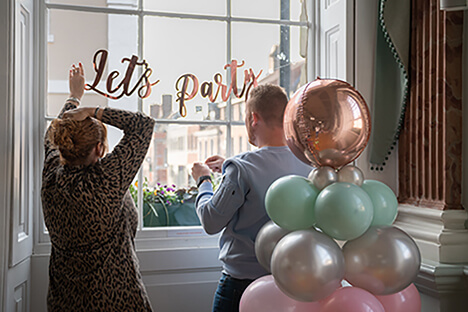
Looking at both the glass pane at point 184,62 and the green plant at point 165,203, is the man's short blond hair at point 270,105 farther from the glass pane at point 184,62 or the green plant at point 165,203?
the green plant at point 165,203

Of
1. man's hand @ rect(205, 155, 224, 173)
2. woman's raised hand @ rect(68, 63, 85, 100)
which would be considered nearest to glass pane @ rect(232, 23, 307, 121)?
man's hand @ rect(205, 155, 224, 173)

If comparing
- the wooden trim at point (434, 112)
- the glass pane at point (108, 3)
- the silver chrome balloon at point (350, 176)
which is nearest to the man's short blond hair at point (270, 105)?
the silver chrome balloon at point (350, 176)

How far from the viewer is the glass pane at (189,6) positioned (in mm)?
2422

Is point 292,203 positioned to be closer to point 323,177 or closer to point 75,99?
point 323,177

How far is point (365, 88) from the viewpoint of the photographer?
2.23 m

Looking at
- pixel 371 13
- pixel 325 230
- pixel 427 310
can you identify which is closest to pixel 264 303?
pixel 325 230

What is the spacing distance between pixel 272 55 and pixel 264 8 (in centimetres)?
24

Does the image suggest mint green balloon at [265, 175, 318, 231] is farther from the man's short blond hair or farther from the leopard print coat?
the leopard print coat

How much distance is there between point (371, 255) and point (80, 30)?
168cm

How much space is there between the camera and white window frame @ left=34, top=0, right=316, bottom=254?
2264mm

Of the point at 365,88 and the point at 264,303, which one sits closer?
the point at 264,303

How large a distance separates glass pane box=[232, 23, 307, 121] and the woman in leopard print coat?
85 cm

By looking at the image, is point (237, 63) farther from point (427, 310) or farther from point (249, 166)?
point (427, 310)

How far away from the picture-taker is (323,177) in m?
1.43
